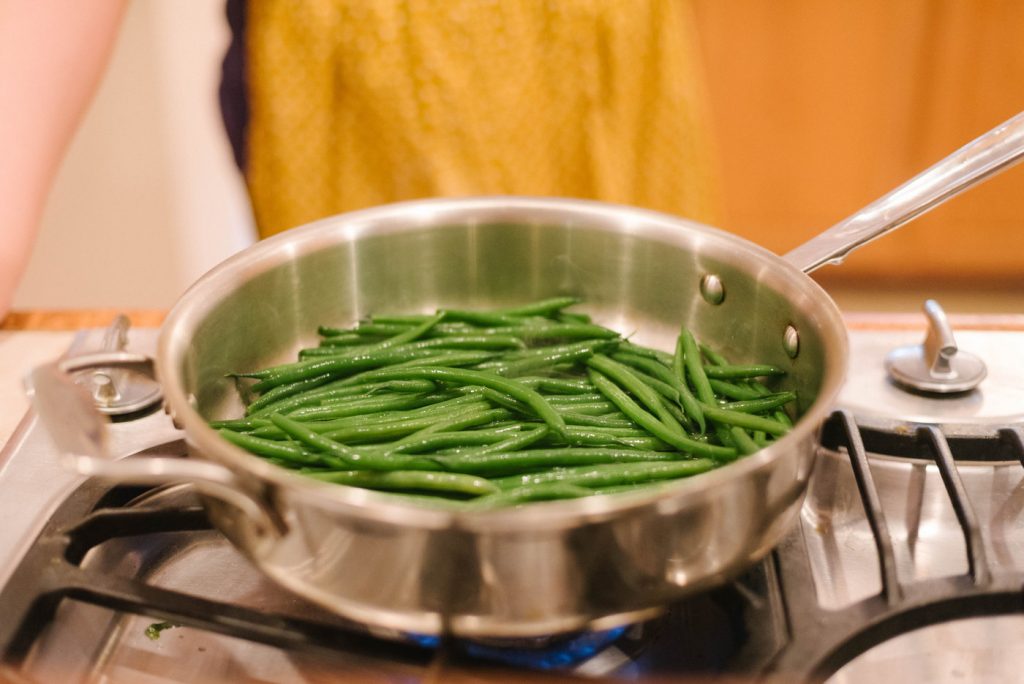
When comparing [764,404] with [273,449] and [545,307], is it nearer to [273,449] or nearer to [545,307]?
[545,307]

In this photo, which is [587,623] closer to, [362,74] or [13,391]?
[13,391]

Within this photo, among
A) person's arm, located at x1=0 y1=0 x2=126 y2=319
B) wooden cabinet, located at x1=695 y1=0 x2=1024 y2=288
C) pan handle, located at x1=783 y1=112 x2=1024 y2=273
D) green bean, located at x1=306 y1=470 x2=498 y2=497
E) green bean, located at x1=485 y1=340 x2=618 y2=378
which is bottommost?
wooden cabinet, located at x1=695 y1=0 x2=1024 y2=288

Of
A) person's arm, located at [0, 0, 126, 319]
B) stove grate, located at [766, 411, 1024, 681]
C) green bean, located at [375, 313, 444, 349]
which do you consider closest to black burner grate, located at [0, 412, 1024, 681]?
stove grate, located at [766, 411, 1024, 681]

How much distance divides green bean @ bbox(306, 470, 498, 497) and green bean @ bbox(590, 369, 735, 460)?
0.64 ft

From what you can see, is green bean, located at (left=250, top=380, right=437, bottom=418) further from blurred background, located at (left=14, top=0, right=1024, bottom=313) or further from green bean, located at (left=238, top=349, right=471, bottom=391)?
blurred background, located at (left=14, top=0, right=1024, bottom=313)

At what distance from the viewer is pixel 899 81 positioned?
10.1 feet

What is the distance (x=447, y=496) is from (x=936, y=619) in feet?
1.37

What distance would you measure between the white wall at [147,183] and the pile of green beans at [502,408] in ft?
6.30

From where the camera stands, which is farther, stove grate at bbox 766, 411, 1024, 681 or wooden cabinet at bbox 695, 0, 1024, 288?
wooden cabinet at bbox 695, 0, 1024, 288

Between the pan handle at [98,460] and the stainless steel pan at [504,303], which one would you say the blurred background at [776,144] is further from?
the pan handle at [98,460]

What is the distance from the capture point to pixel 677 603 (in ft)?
2.84

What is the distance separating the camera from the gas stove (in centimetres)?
77

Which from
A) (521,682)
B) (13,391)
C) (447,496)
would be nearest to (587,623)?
(521,682)

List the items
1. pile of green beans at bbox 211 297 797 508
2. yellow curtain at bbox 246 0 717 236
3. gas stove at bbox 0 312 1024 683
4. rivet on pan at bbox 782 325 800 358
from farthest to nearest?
yellow curtain at bbox 246 0 717 236 < rivet on pan at bbox 782 325 800 358 < pile of green beans at bbox 211 297 797 508 < gas stove at bbox 0 312 1024 683
